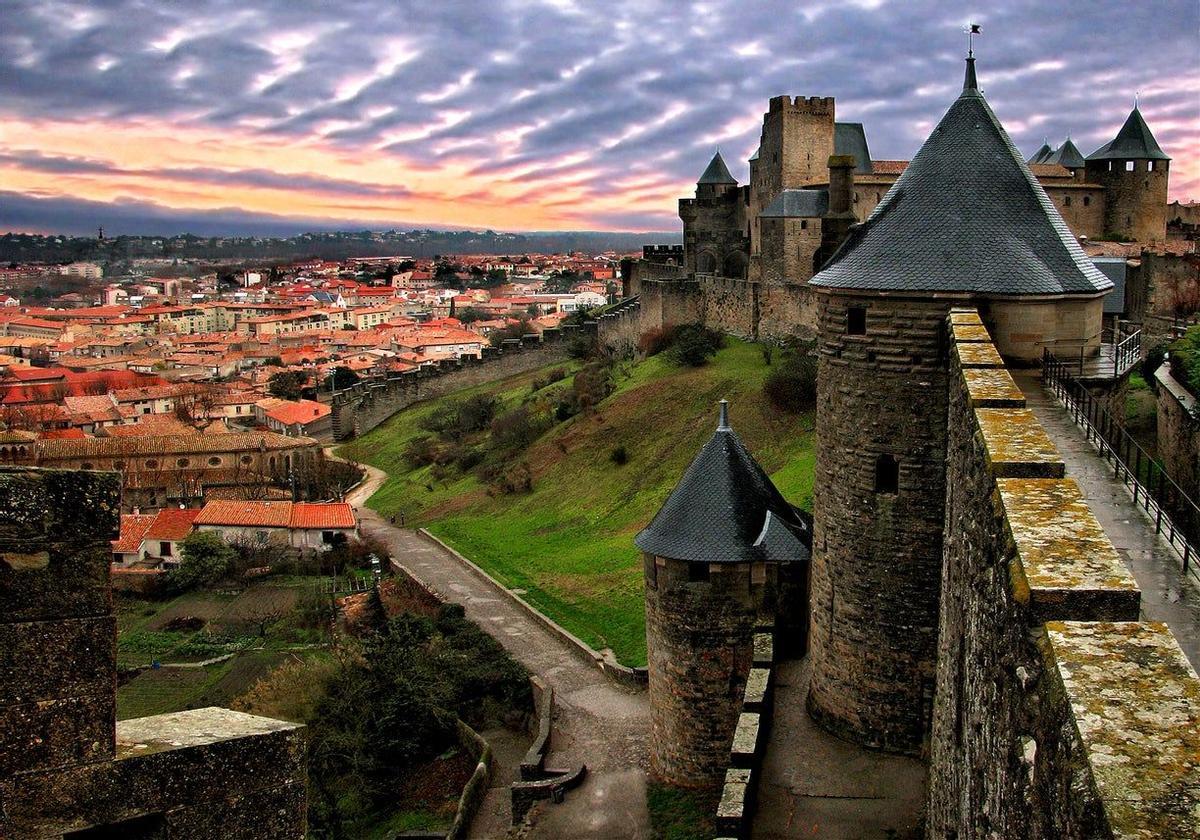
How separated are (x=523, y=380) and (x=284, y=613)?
2453 cm

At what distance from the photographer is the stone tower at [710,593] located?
43.6ft

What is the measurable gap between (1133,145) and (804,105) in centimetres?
1298

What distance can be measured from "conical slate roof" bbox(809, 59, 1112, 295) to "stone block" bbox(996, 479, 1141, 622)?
5161 mm

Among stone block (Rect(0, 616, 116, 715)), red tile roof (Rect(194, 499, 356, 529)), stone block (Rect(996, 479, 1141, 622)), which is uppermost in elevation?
stone block (Rect(996, 479, 1141, 622))

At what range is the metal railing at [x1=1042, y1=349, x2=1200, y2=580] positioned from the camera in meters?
5.85

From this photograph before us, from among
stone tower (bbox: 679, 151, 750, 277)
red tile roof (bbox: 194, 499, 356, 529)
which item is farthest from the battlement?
red tile roof (bbox: 194, 499, 356, 529)

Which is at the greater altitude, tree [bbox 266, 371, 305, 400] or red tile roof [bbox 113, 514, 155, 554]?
tree [bbox 266, 371, 305, 400]

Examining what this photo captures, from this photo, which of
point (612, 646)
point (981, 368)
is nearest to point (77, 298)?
point (612, 646)

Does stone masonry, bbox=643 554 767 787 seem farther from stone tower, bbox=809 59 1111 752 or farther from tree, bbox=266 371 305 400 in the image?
tree, bbox=266 371 305 400

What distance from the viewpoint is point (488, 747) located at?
1972 cm

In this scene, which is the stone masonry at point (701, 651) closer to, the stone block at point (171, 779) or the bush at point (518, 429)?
the stone block at point (171, 779)

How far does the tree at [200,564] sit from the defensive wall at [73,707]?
33.6 m

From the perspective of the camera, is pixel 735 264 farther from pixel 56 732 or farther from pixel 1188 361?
pixel 56 732

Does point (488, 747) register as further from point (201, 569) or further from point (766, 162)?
point (766, 162)
